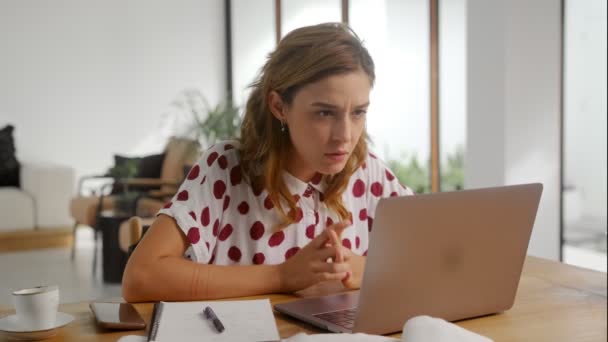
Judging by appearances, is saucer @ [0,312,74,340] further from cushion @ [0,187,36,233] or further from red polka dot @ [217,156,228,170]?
cushion @ [0,187,36,233]

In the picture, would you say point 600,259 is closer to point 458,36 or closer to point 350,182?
point 458,36

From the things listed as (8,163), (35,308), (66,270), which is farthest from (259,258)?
(8,163)

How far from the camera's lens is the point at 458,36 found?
416 centimetres

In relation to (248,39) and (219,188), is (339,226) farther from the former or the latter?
(248,39)

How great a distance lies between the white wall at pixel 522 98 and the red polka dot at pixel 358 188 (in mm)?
2058

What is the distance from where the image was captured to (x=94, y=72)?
6.82 metres

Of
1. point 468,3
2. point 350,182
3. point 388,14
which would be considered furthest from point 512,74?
point 350,182

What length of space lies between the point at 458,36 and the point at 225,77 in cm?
385

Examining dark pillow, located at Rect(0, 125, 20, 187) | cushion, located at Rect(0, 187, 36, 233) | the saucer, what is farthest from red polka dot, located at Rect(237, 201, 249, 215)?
dark pillow, located at Rect(0, 125, 20, 187)

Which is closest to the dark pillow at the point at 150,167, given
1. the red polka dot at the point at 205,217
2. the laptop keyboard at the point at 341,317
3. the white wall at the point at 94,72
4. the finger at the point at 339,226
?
the white wall at the point at 94,72

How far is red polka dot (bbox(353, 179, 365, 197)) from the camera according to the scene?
1681 mm

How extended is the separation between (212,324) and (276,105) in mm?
596

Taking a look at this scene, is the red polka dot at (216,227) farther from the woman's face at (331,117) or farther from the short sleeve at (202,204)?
the woman's face at (331,117)

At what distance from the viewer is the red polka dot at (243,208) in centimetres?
159
